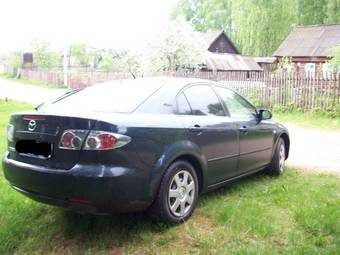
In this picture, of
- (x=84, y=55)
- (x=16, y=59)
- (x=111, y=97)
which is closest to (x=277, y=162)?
(x=111, y=97)

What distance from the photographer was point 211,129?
4426 mm

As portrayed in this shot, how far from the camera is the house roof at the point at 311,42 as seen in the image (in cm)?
3397

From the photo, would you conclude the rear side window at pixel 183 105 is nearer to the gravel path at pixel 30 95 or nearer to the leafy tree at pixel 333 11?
the gravel path at pixel 30 95

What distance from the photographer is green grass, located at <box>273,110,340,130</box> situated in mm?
12406

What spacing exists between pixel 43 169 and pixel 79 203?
46 centimetres

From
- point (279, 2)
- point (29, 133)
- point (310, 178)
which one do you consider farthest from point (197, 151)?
point (279, 2)

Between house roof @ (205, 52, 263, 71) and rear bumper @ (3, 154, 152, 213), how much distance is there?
3040cm

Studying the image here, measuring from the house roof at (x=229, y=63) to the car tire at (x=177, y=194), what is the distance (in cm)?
2972

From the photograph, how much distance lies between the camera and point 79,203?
3.37m

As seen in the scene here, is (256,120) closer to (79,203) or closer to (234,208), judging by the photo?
(234,208)

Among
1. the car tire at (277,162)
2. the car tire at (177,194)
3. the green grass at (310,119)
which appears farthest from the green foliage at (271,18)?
the car tire at (177,194)

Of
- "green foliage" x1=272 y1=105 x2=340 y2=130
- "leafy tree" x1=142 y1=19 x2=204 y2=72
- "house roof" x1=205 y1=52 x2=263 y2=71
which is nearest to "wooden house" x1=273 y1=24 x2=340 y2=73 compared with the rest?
"house roof" x1=205 y1=52 x2=263 y2=71

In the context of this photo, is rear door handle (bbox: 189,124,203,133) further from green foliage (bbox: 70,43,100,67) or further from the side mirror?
green foliage (bbox: 70,43,100,67)

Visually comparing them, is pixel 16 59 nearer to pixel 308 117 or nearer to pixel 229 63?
pixel 229 63
